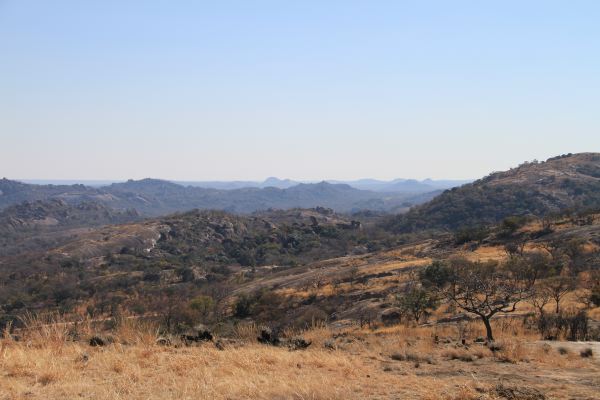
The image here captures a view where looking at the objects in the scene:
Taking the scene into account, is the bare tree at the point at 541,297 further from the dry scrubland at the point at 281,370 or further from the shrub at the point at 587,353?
the dry scrubland at the point at 281,370

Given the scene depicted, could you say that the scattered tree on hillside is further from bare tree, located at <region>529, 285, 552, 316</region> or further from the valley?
bare tree, located at <region>529, 285, 552, 316</region>

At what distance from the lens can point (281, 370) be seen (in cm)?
827

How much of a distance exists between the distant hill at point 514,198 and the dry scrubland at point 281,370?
350 feet

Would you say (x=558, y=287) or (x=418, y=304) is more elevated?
(x=558, y=287)

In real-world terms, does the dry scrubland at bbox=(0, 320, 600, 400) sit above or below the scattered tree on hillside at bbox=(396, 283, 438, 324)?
above

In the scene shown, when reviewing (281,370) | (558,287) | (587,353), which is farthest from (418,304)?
(281,370)

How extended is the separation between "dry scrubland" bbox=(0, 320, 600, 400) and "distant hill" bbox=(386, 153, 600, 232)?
107 meters

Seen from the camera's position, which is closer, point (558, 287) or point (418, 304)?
point (558, 287)

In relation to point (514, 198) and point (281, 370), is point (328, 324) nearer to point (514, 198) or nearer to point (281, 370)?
point (281, 370)

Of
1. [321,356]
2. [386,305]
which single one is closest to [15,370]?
[321,356]

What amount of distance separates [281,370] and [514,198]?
432 ft

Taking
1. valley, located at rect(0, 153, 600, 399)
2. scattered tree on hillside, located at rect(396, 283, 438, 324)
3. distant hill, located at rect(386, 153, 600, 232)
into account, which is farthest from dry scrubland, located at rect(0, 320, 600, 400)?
distant hill, located at rect(386, 153, 600, 232)

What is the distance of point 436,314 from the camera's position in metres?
24.9

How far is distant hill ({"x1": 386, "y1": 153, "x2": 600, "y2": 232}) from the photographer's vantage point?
116625mm
